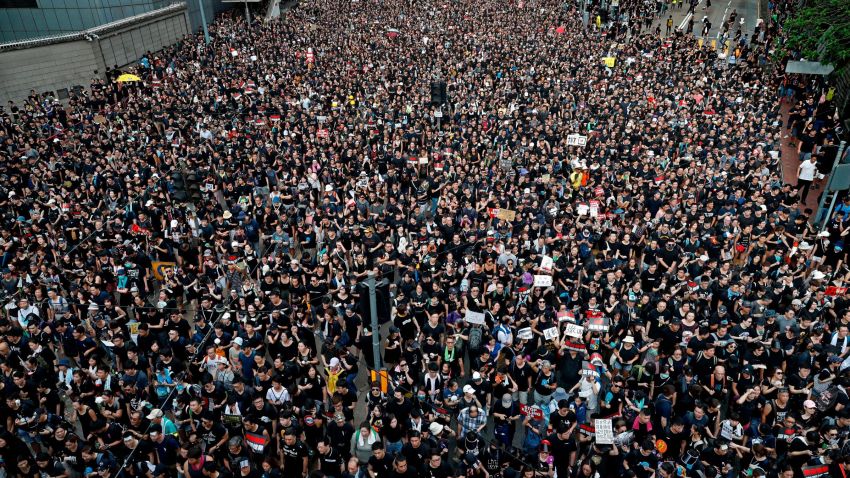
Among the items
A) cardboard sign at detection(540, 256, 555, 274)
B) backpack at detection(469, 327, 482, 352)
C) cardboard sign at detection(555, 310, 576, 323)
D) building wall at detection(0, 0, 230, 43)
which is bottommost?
backpack at detection(469, 327, 482, 352)

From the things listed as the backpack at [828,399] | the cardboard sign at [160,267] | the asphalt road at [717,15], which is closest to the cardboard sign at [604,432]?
the backpack at [828,399]

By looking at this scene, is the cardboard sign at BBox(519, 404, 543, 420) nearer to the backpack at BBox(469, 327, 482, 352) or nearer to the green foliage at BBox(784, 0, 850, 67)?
the backpack at BBox(469, 327, 482, 352)

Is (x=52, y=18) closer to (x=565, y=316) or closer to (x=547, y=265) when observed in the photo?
(x=547, y=265)

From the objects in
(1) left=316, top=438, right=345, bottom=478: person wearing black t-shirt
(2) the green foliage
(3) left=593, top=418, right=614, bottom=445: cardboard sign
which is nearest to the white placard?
(3) left=593, top=418, right=614, bottom=445: cardboard sign

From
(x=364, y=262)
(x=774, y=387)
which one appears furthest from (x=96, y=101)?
(x=774, y=387)

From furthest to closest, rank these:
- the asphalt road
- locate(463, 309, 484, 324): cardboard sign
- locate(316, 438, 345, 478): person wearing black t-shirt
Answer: the asphalt road, locate(463, 309, 484, 324): cardboard sign, locate(316, 438, 345, 478): person wearing black t-shirt

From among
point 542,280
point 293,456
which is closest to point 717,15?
point 542,280

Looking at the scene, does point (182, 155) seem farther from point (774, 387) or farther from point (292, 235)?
point (774, 387)

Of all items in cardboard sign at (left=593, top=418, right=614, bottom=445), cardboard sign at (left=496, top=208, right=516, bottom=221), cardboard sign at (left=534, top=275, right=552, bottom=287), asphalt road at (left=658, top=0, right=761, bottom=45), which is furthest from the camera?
asphalt road at (left=658, top=0, right=761, bottom=45)
